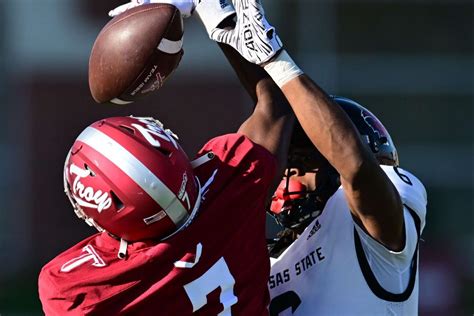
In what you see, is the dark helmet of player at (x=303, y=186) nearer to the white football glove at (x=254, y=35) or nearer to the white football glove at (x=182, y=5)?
the white football glove at (x=254, y=35)

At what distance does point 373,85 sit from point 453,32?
1.18 meters

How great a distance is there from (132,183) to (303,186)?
72cm

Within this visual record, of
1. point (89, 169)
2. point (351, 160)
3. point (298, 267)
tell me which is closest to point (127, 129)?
point (89, 169)

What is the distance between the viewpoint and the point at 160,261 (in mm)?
2713

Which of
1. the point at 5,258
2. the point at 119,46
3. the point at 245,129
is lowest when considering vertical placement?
the point at 5,258

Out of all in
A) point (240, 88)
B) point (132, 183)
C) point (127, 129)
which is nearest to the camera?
point (132, 183)

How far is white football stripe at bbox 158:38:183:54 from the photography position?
3127 mm

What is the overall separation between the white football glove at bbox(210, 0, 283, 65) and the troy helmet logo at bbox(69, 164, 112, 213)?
614mm

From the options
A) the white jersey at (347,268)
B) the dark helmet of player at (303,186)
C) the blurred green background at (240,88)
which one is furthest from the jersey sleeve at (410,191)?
the blurred green background at (240,88)

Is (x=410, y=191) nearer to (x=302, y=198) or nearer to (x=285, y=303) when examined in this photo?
(x=302, y=198)

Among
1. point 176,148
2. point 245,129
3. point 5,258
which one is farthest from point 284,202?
point 5,258

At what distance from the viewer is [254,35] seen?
2.99m

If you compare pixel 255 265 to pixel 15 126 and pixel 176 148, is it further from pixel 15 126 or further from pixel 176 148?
pixel 15 126

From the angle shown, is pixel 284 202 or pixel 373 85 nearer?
pixel 284 202
